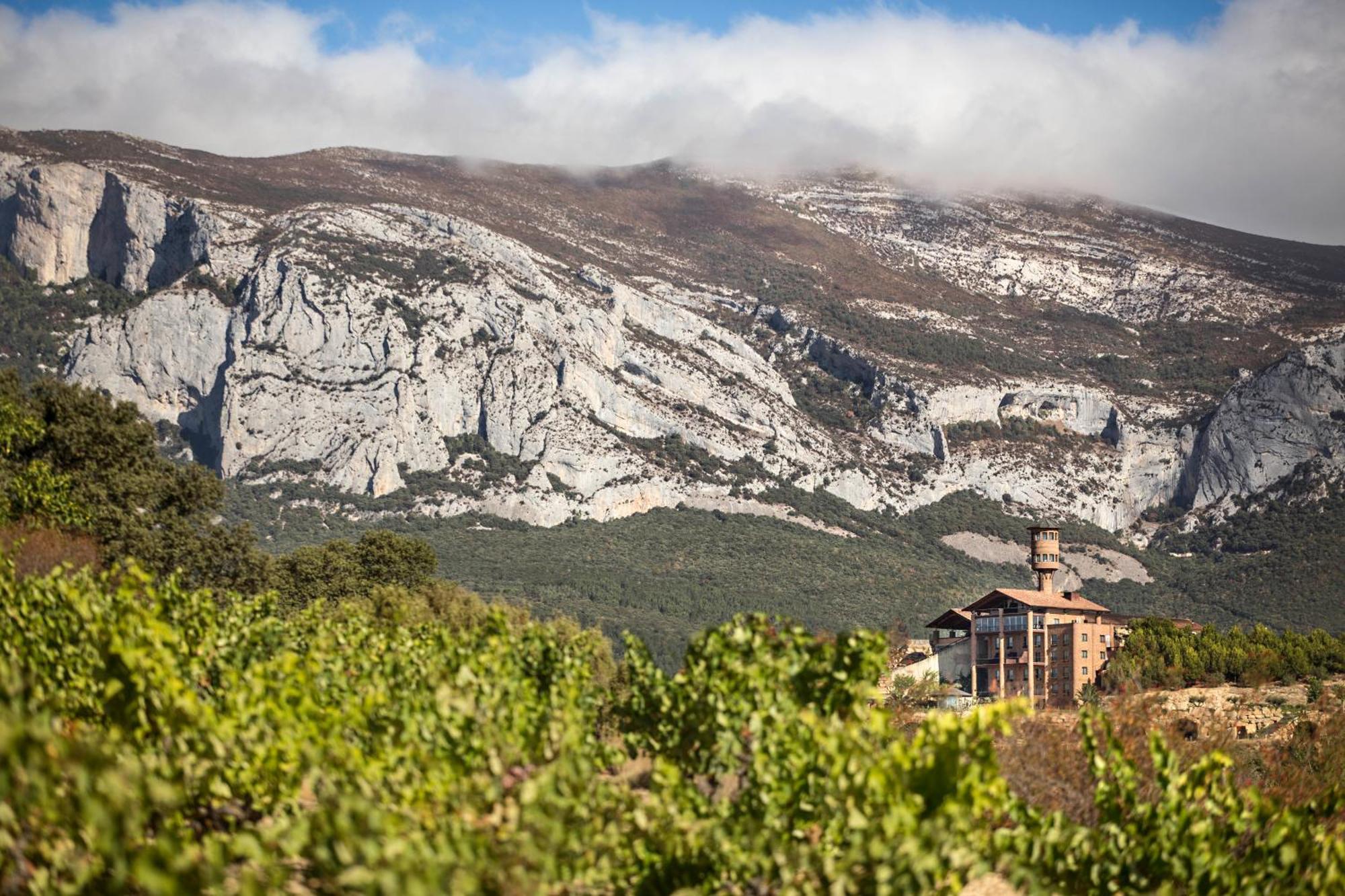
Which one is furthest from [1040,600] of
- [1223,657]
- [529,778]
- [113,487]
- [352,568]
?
[529,778]

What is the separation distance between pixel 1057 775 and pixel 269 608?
49.4 ft

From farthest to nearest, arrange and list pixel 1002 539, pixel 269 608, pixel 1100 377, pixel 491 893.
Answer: pixel 1100 377
pixel 1002 539
pixel 269 608
pixel 491 893

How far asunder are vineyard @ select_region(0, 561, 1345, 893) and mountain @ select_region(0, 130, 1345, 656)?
383 feet

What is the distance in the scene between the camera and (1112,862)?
38.4 ft

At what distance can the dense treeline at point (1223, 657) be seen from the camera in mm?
65625

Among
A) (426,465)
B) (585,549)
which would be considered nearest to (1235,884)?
(585,549)

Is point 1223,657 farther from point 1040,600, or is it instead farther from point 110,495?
point 110,495

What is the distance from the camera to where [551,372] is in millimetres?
145250

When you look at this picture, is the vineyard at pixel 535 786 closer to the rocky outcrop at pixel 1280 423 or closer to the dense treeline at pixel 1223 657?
the dense treeline at pixel 1223 657

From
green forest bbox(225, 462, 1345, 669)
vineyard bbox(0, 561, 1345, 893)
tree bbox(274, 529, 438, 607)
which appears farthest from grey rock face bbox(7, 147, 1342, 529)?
vineyard bbox(0, 561, 1345, 893)

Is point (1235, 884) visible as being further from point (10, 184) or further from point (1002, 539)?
point (10, 184)

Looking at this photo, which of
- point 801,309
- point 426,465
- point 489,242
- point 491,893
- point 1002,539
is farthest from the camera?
point 801,309

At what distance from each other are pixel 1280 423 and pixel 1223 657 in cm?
10245

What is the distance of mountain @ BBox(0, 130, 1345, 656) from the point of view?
453ft
